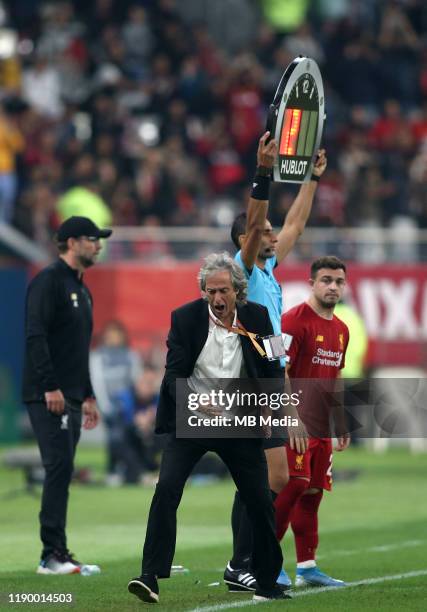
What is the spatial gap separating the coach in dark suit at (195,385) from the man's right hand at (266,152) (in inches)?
31.7

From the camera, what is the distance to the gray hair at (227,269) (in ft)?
31.5

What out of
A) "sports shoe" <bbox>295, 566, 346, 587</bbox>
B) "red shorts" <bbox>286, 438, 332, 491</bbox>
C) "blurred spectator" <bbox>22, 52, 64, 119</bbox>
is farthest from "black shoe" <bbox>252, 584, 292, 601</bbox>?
"blurred spectator" <bbox>22, 52, 64, 119</bbox>

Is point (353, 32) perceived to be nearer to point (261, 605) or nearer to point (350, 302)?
point (350, 302)

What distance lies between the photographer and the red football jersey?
35.3 ft

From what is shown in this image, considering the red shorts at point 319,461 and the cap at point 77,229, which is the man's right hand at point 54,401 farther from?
the red shorts at point 319,461

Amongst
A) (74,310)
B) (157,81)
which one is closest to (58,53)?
(157,81)

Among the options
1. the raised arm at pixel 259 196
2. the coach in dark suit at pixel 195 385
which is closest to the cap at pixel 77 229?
the raised arm at pixel 259 196

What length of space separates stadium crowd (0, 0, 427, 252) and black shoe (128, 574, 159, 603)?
1518 centimetres

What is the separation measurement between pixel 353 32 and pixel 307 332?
2012cm

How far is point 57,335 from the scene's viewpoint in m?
11.9

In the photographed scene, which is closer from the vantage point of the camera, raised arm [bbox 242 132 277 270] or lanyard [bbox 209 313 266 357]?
lanyard [bbox 209 313 266 357]

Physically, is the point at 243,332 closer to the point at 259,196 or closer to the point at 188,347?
the point at 188,347

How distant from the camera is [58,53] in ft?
94.6

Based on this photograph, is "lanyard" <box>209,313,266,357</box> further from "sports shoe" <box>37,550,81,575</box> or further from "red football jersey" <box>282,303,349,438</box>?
"sports shoe" <box>37,550,81,575</box>
